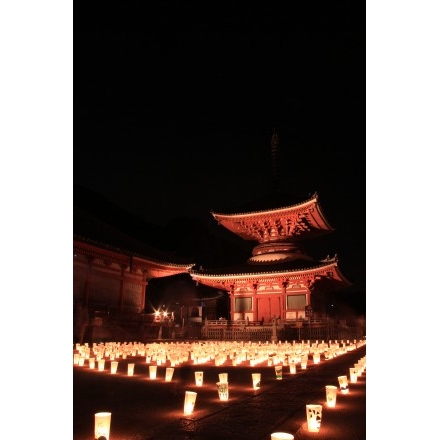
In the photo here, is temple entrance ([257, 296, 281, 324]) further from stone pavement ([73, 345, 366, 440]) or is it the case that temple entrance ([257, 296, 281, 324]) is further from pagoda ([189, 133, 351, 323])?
stone pavement ([73, 345, 366, 440])

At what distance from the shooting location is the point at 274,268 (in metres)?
9.81

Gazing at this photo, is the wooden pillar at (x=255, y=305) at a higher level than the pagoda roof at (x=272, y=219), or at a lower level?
lower

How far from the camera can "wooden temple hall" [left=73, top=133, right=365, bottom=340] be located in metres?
7.86

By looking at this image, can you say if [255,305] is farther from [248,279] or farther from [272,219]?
[272,219]

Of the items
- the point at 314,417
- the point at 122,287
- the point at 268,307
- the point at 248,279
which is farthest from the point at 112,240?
the point at 314,417

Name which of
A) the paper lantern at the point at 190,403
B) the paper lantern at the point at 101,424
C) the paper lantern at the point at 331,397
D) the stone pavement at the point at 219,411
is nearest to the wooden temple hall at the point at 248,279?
the stone pavement at the point at 219,411

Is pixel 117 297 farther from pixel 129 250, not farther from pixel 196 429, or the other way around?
pixel 196 429

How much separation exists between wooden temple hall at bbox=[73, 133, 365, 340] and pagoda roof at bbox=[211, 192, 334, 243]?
21 mm

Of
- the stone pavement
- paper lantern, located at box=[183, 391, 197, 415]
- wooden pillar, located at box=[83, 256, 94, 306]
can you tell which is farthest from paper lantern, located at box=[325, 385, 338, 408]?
wooden pillar, located at box=[83, 256, 94, 306]

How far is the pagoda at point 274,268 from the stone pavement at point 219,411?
5744 millimetres

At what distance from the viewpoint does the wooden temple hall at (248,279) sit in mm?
7859

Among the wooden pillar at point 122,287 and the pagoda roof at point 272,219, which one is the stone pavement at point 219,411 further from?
the pagoda roof at point 272,219

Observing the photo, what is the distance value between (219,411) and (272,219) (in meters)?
7.53
